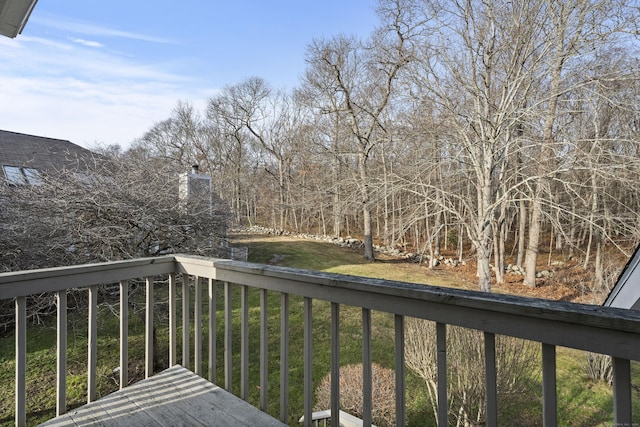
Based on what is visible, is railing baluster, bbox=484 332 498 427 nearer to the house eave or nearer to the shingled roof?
the house eave

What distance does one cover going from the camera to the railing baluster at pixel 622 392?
802 mm

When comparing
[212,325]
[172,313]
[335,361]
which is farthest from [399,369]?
[172,313]

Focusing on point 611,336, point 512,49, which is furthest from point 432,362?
point 512,49

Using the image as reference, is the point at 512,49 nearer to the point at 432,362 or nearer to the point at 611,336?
the point at 432,362

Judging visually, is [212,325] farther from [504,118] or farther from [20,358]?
[504,118]

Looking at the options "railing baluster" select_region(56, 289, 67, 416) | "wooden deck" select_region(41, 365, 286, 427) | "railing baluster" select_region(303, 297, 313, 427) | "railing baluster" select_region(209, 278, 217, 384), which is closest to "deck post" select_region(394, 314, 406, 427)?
"railing baluster" select_region(303, 297, 313, 427)

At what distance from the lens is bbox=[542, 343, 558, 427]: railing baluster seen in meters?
0.90

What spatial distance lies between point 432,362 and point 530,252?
814 centimetres

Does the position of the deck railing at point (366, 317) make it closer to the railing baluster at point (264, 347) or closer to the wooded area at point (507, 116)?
the railing baluster at point (264, 347)

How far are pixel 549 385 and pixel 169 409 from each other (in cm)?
164

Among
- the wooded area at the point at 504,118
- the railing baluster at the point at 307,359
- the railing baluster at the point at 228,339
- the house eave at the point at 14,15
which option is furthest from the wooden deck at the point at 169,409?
the wooded area at the point at 504,118

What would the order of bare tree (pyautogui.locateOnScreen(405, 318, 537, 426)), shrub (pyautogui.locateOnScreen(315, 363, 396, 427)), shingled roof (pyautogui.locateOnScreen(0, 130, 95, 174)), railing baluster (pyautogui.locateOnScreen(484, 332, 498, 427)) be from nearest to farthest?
railing baluster (pyautogui.locateOnScreen(484, 332, 498, 427)) → bare tree (pyautogui.locateOnScreen(405, 318, 537, 426)) → shrub (pyautogui.locateOnScreen(315, 363, 396, 427)) → shingled roof (pyautogui.locateOnScreen(0, 130, 95, 174))

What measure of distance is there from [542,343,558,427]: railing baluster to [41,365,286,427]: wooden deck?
1.11 metres

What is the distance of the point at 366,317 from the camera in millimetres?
1252
